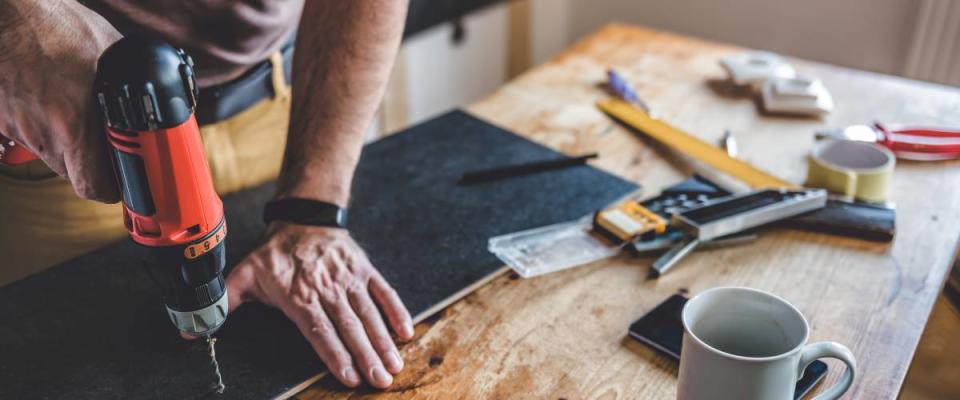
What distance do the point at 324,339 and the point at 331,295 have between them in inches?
2.9

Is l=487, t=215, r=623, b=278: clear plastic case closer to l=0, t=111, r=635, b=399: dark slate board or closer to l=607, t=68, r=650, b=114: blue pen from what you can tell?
l=0, t=111, r=635, b=399: dark slate board

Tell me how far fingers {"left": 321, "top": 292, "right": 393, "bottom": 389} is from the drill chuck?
5.4 inches

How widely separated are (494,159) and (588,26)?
1682 mm

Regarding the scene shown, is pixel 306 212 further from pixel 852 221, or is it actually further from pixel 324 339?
pixel 852 221

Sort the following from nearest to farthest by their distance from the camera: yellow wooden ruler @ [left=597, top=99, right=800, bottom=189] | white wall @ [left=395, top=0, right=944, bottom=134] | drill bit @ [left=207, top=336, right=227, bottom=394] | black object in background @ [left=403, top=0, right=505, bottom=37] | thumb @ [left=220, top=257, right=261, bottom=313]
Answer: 1. drill bit @ [left=207, top=336, right=227, bottom=394]
2. thumb @ [left=220, top=257, right=261, bottom=313]
3. yellow wooden ruler @ [left=597, top=99, right=800, bottom=189]
4. white wall @ [left=395, top=0, right=944, bottom=134]
5. black object in background @ [left=403, top=0, right=505, bottom=37]

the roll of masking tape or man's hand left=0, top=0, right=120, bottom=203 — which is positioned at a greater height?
man's hand left=0, top=0, right=120, bottom=203

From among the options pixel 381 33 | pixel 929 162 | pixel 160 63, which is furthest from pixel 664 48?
pixel 160 63

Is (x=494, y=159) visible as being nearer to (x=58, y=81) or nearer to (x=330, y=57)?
(x=330, y=57)

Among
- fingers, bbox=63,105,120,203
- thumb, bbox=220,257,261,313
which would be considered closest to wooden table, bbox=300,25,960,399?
thumb, bbox=220,257,261,313

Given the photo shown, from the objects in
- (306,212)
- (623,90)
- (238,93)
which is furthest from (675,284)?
(238,93)

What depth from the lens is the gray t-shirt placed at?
97 centimetres

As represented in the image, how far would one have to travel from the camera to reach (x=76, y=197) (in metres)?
1.04

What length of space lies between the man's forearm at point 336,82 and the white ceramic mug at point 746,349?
472 mm

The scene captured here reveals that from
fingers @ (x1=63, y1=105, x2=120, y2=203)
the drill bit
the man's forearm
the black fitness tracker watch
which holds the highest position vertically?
fingers @ (x1=63, y1=105, x2=120, y2=203)
